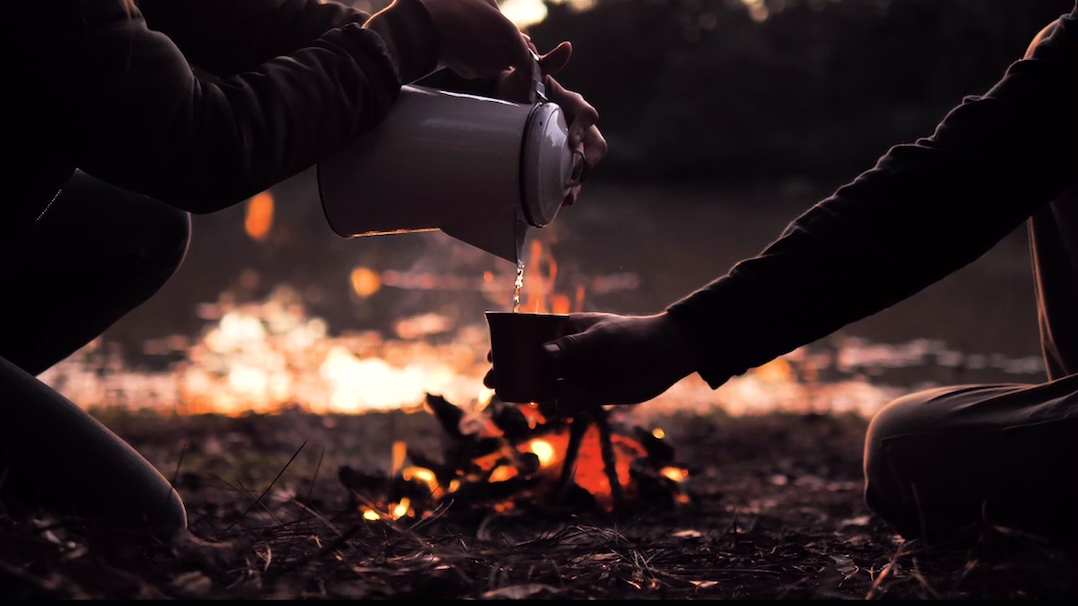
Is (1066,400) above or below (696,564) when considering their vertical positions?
above

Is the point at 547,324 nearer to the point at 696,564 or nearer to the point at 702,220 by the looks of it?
the point at 696,564

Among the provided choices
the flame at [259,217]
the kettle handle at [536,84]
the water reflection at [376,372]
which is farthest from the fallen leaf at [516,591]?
the flame at [259,217]

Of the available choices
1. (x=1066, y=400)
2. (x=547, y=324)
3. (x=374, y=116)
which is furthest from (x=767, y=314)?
(x=374, y=116)

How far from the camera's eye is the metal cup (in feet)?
5.91

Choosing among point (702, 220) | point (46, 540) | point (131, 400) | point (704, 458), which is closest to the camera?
point (46, 540)

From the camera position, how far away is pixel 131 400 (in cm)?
461

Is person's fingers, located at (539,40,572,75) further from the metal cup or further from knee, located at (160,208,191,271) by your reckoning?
knee, located at (160,208,191,271)

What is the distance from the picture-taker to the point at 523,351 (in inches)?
71.5

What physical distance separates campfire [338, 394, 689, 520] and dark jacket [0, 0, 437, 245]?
1.23 meters

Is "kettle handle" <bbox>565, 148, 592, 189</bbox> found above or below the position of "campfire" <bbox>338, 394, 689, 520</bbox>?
above

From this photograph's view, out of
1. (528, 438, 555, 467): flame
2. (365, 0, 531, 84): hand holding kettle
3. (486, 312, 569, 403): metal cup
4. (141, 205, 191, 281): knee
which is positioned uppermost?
(365, 0, 531, 84): hand holding kettle

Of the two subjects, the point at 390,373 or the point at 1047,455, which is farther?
the point at 390,373

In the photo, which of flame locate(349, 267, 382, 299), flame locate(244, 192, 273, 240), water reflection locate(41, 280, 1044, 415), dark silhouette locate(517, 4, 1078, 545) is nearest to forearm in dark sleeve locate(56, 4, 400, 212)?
dark silhouette locate(517, 4, 1078, 545)

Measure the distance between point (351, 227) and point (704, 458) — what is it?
220 centimetres
